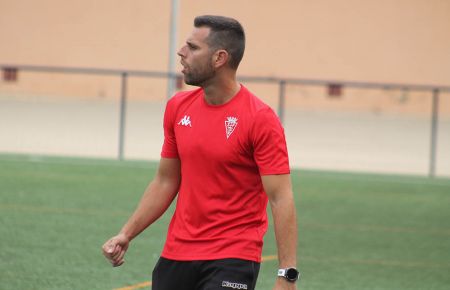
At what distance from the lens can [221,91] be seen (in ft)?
18.9

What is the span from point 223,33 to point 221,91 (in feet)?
0.96

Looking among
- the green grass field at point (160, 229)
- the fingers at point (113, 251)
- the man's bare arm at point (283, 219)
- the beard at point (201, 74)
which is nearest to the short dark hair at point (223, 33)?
the beard at point (201, 74)

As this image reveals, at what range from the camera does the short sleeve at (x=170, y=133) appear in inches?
235

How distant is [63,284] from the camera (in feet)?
31.2

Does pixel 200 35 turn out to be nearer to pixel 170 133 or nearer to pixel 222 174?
pixel 170 133

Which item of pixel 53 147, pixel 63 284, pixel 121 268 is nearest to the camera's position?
pixel 63 284

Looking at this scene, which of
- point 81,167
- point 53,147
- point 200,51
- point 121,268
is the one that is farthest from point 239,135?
point 53,147

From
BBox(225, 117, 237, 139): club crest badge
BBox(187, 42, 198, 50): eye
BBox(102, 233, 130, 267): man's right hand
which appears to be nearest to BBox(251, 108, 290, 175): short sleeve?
BBox(225, 117, 237, 139): club crest badge

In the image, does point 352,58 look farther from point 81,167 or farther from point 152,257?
point 152,257

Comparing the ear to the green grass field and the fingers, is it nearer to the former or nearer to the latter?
the fingers

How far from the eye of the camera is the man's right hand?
5941 mm

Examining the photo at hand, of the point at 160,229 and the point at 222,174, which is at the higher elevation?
the point at 222,174

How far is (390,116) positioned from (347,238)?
29.1 metres

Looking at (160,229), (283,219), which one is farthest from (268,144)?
(160,229)
